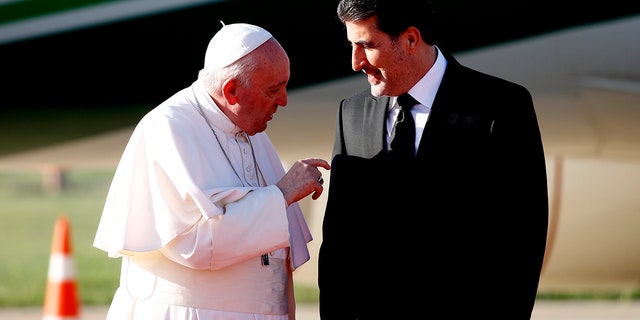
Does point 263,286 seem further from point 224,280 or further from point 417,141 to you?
point 417,141

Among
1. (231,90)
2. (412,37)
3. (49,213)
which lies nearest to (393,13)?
(412,37)

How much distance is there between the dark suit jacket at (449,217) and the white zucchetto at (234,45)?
0.34m

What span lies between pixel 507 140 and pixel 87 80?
7.86 ft

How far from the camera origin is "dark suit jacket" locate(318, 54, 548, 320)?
258 cm

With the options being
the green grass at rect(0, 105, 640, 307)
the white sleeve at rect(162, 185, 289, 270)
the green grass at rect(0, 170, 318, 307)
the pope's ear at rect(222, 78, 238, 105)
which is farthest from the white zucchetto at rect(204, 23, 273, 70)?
the green grass at rect(0, 170, 318, 307)

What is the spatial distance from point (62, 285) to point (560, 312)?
3.56 meters

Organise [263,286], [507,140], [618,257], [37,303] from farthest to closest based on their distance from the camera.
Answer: [37,303] < [618,257] < [263,286] < [507,140]

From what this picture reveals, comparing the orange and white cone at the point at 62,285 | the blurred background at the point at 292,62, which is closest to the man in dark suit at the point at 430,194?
the blurred background at the point at 292,62

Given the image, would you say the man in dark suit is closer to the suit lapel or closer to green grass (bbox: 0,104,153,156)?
the suit lapel

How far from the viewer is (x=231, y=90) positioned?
271 cm

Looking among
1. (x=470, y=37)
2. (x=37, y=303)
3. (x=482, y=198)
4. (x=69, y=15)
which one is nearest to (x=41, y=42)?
(x=69, y=15)

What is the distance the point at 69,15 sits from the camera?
4605 mm

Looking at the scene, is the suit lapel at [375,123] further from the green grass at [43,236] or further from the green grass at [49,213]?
the green grass at [43,236]

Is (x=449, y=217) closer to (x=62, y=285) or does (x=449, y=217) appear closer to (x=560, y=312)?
(x=62, y=285)
